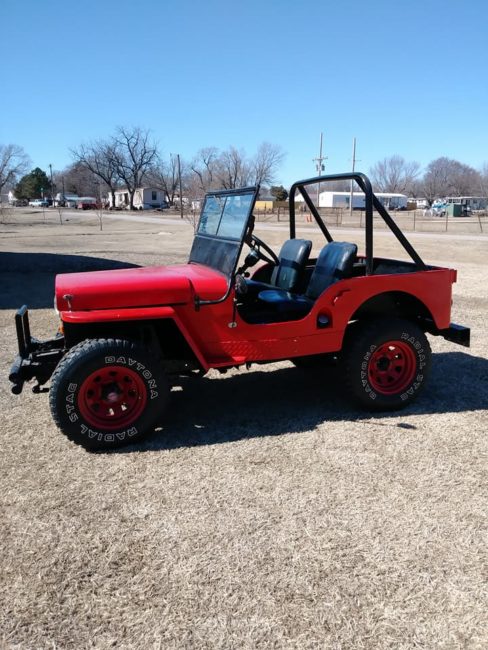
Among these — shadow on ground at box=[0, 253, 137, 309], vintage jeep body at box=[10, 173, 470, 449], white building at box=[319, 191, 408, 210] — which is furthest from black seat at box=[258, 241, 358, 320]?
white building at box=[319, 191, 408, 210]

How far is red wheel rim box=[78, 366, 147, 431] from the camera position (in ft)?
12.4

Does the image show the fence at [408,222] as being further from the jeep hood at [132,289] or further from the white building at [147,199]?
the white building at [147,199]

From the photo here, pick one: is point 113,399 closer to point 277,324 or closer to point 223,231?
point 277,324

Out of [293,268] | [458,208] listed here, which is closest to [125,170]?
[458,208]

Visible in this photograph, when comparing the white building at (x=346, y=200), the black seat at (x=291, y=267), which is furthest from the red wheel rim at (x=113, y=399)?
the white building at (x=346, y=200)

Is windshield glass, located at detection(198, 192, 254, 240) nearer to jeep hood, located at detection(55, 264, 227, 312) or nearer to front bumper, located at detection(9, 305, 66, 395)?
jeep hood, located at detection(55, 264, 227, 312)

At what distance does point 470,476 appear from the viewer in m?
Answer: 3.49

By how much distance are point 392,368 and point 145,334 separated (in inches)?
77.9

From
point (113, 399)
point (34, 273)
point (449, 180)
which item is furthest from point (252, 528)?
point (449, 180)

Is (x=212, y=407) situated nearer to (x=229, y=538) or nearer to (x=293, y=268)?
(x=293, y=268)

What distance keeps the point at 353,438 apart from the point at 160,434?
54.5 inches

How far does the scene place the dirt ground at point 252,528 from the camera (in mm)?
2307

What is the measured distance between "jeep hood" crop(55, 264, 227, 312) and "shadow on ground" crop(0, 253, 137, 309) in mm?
5468

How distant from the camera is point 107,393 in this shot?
12.6 feet
